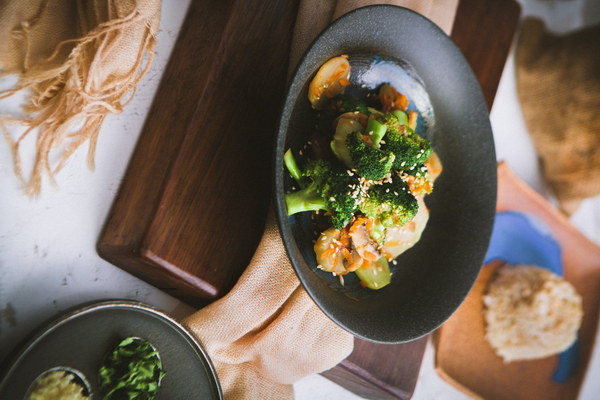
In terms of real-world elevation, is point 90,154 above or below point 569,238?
above

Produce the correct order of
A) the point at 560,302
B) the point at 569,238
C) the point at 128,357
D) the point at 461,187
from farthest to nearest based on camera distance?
the point at 569,238 → the point at 560,302 → the point at 461,187 → the point at 128,357

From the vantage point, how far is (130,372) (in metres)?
0.82

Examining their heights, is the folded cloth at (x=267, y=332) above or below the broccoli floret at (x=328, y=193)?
below

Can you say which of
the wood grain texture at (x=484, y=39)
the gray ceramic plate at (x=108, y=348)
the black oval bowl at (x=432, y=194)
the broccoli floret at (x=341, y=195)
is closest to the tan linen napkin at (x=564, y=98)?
the wood grain texture at (x=484, y=39)

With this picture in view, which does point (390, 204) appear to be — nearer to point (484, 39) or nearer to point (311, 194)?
point (311, 194)

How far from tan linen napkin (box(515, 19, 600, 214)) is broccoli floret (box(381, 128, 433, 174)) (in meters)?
1.08

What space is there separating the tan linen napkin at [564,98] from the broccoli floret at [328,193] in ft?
4.19

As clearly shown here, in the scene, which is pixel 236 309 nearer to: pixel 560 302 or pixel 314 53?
pixel 314 53

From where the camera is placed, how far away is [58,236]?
958 millimetres

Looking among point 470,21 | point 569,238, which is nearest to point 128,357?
point 470,21

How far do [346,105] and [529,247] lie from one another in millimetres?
1103

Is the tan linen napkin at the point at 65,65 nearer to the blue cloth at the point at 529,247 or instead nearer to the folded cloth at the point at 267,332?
the folded cloth at the point at 267,332

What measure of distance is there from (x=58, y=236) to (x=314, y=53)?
670 mm

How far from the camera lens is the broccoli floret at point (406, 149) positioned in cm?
94
